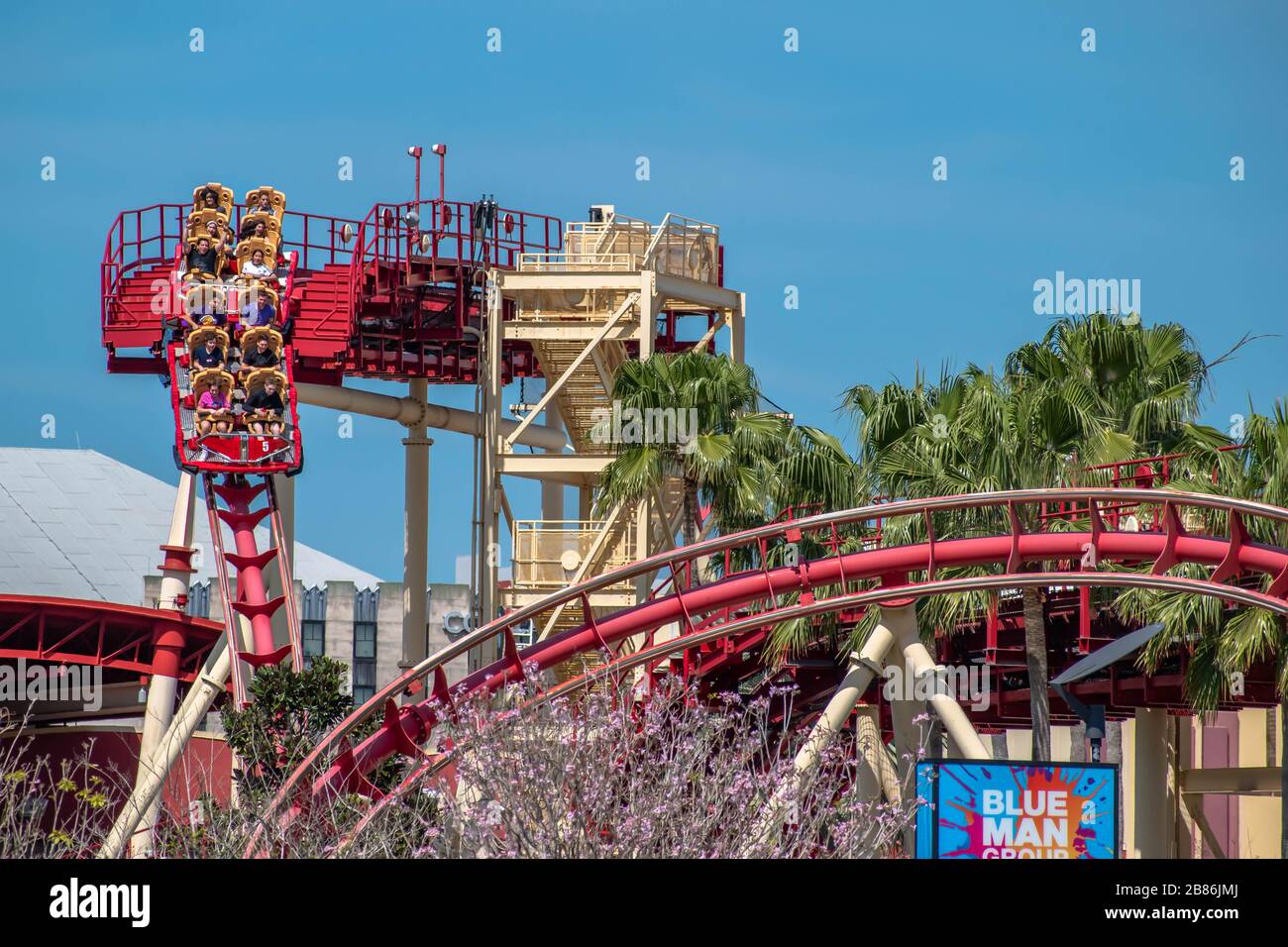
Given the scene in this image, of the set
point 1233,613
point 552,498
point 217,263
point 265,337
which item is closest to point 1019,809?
point 1233,613

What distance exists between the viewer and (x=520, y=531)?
46.0 meters

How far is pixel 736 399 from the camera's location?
37.2 metres

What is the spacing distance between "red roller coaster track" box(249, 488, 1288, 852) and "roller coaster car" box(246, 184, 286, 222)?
16.0 m

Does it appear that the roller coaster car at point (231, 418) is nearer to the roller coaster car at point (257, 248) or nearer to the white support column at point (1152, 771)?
the roller coaster car at point (257, 248)

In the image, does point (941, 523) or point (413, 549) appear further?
point (413, 549)

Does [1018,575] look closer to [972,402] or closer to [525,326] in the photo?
[972,402]

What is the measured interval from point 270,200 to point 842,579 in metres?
19.6

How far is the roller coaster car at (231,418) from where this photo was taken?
4306 cm

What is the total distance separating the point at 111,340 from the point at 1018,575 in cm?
2430

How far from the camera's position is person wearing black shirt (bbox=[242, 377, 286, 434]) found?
43.4m

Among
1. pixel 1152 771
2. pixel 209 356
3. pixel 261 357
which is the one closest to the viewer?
pixel 1152 771

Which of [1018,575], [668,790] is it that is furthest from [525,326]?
[668,790]

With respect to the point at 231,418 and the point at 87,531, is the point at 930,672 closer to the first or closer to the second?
the point at 231,418

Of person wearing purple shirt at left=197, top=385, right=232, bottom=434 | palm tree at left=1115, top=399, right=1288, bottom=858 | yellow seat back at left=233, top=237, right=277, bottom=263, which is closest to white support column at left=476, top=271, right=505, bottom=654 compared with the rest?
yellow seat back at left=233, top=237, right=277, bottom=263
